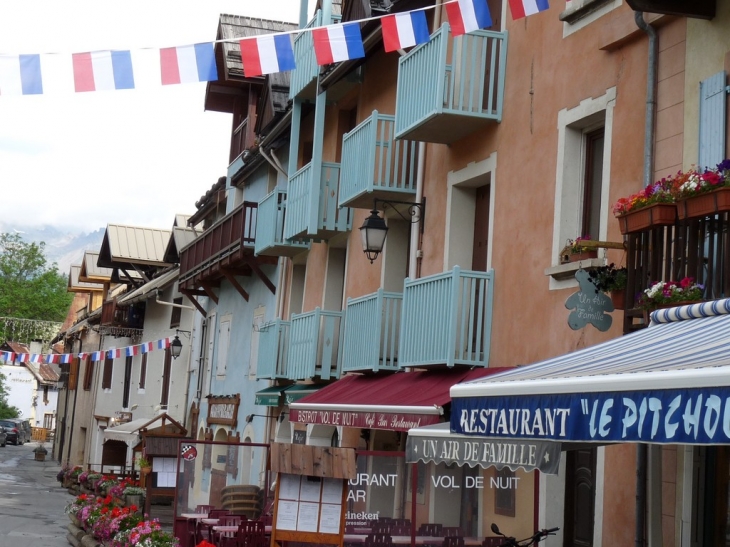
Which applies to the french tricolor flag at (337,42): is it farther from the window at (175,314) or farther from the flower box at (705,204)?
the window at (175,314)

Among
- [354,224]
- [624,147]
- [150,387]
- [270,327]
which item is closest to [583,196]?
[624,147]

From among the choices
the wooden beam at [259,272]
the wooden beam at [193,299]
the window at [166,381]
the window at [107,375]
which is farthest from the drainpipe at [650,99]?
the window at [107,375]

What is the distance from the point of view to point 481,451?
314 inches

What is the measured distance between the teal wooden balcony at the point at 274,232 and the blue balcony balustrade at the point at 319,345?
2.62 metres

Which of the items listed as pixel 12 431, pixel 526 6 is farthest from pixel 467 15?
pixel 12 431

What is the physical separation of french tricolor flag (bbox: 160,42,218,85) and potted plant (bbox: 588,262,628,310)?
383 centimetres

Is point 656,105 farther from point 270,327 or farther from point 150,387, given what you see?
point 150,387

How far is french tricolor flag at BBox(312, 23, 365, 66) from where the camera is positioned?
1044 cm

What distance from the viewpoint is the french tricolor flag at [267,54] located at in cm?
1005

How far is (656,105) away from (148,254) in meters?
33.4

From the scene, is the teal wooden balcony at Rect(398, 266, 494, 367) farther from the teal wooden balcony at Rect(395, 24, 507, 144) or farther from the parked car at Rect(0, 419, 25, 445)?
the parked car at Rect(0, 419, 25, 445)

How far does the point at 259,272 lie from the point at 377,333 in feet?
28.2

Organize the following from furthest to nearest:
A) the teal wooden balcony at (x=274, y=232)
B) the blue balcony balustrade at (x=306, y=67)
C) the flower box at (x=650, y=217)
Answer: the teal wooden balcony at (x=274, y=232) → the blue balcony balustrade at (x=306, y=67) → the flower box at (x=650, y=217)

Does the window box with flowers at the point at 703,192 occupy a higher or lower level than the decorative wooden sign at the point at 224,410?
higher
